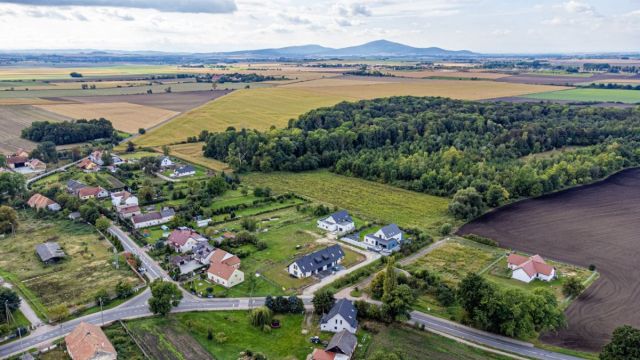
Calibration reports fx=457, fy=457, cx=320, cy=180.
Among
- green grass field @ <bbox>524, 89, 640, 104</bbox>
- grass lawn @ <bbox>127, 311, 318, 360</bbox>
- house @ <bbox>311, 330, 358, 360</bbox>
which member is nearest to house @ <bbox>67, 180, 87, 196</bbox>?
grass lawn @ <bbox>127, 311, 318, 360</bbox>

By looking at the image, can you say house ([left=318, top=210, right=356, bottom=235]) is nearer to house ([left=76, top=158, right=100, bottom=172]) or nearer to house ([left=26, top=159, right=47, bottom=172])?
house ([left=76, top=158, right=100, bottom=172])

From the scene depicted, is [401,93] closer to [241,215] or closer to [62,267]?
[241,215]

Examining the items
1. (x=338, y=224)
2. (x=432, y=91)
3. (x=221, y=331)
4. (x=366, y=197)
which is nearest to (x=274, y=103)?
(x=432, y=91)

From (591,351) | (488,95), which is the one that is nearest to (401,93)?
(488,95)

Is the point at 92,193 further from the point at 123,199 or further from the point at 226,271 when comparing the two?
the point at 226,271

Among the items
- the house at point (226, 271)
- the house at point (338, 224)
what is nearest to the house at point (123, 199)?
the house at point (226, 271)

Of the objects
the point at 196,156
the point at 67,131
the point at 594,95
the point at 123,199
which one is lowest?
the point at 196,156
